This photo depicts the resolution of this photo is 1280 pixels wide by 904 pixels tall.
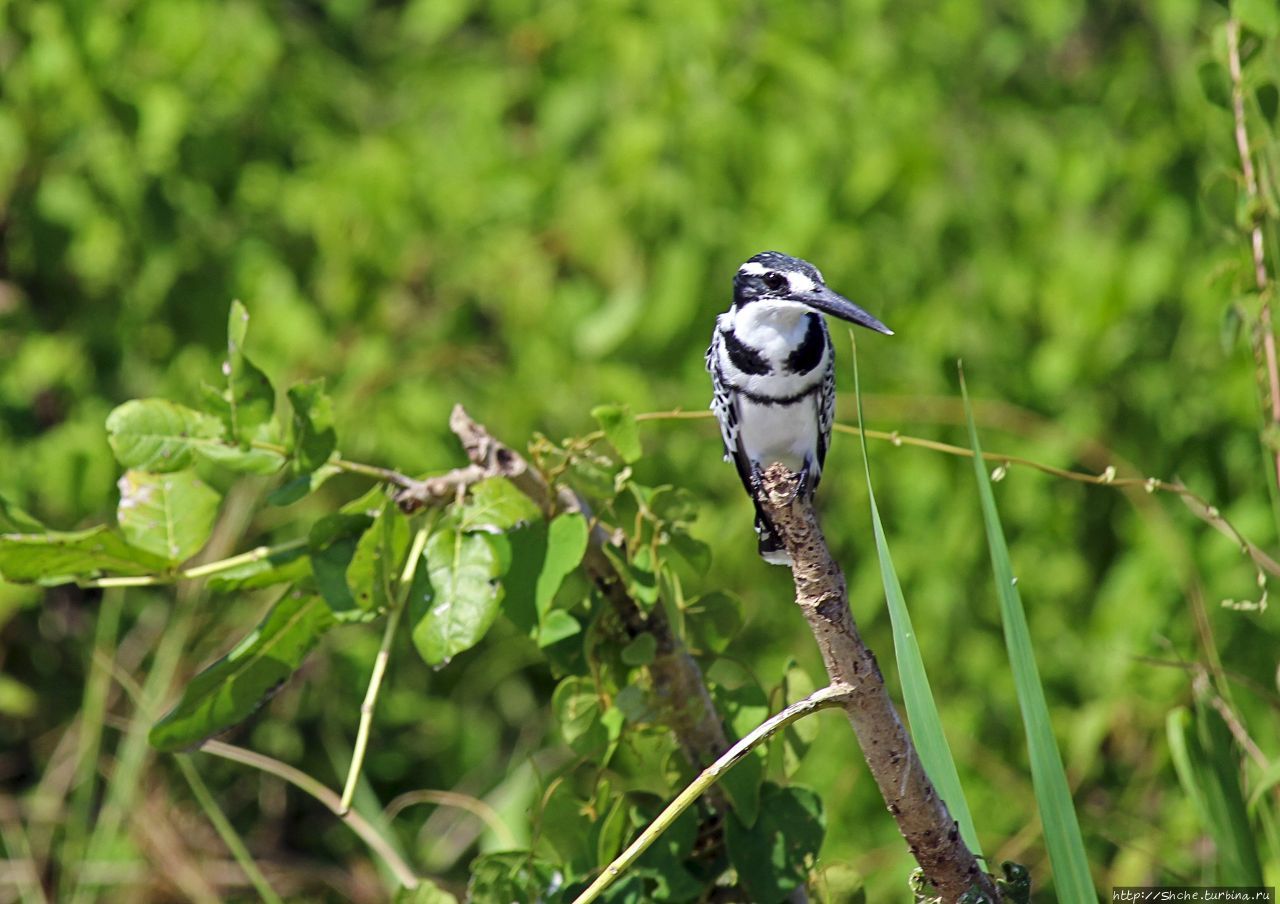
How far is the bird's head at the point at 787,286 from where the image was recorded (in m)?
1.59

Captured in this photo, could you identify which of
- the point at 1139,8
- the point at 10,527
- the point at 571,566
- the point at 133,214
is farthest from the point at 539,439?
the point at 1139,8

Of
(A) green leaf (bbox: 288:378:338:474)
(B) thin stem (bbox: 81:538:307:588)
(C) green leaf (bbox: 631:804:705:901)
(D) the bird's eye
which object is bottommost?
(C) green leaf (bbox: 631:804:705:901)

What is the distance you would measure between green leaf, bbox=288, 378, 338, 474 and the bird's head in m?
0.51

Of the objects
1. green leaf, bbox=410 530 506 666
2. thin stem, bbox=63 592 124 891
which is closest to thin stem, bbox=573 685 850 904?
green leaf, bbox=410 530 506 666

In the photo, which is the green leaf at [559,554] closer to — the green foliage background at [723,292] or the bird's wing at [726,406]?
the bird's wing at [726,406]

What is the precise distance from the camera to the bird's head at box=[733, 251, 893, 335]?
5.22 ft

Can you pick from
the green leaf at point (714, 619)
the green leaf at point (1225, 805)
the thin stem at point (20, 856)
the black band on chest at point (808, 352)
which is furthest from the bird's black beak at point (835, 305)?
the thin stem at point (20, 856)

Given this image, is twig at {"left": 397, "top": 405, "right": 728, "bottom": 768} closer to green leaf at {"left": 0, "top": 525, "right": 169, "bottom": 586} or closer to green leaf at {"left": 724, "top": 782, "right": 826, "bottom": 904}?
green leaf at {"left": 724, "top": 782, "right": 826, "bottom": 904}

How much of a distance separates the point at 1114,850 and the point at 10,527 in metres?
2.44

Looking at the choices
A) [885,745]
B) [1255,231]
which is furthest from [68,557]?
[1255,231]

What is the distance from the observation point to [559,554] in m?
1.30

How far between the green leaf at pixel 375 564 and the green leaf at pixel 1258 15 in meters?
1.06

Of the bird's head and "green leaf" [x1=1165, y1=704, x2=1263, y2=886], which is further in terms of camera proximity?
the bird's head

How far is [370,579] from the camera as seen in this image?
1.29 metres
